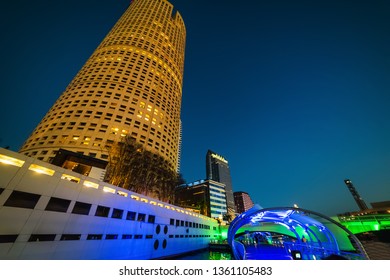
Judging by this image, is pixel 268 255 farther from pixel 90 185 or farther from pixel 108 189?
pixel 90 185

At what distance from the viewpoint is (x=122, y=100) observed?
43.9 meters

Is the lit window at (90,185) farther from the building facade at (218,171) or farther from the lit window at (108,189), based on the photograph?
the building facade at (218,171)

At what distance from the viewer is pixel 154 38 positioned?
67.2m

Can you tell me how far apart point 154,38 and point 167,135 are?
44152 millimetres

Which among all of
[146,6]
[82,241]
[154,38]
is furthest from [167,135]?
[146,6]

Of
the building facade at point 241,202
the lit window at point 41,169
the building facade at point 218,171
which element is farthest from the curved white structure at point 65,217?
the building facade at point 241,202

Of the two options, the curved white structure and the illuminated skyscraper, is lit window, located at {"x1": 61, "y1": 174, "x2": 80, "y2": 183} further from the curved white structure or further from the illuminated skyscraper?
the illuminated skyscraper

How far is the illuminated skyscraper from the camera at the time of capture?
34.9 metres

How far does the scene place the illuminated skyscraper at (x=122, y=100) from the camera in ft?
115

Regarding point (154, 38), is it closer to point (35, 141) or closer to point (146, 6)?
point (146, 6)

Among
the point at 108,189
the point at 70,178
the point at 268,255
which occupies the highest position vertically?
the point at 108,189

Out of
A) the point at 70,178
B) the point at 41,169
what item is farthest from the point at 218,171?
the point at 41,169

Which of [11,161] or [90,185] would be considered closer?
[11,161]

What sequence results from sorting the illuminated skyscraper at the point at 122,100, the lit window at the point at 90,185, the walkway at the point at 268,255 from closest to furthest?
1. the walkway at the point at 268,255
2. the lit window at the point at 90,185
3. the illuminated skyscraper at the point at 122,100
